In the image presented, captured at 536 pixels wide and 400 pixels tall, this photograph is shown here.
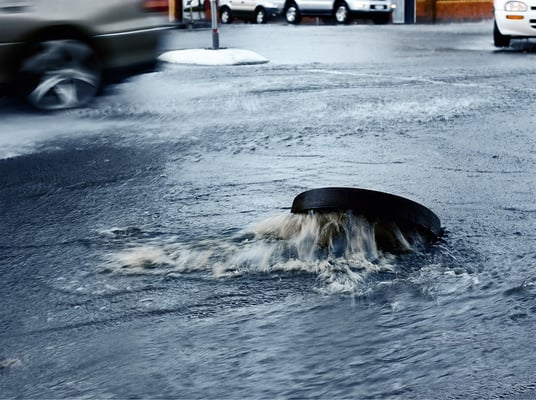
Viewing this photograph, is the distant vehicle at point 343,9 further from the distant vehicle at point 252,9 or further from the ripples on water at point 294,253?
the ripples on water at point 294,253

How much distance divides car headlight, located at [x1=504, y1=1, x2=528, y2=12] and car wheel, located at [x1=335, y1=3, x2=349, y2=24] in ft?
49.6

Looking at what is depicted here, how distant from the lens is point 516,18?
16797 mm

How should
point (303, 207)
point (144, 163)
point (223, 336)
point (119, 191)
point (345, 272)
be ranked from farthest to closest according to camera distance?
1. point (144, 163)
2. point (119, 191)
3. point (303, 207)
4. point (345, 272)
5. point (223, 336)

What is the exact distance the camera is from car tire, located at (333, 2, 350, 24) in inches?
1249

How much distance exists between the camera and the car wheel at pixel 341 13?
31734 millimetres

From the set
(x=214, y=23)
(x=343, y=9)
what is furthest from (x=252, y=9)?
(x=214, y=23)

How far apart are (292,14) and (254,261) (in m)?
29.6

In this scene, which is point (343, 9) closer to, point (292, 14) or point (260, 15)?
point (292, 14)

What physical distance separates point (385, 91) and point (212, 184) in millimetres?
4979

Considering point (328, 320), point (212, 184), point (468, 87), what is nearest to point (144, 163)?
point (212, 184)

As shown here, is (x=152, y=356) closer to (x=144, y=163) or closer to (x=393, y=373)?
(x=393, y=373)

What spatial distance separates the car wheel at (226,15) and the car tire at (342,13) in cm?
526

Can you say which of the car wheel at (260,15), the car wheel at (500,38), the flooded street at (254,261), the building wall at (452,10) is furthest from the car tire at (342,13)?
the flooded street at (254,261)

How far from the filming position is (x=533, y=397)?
2799 millimetres
